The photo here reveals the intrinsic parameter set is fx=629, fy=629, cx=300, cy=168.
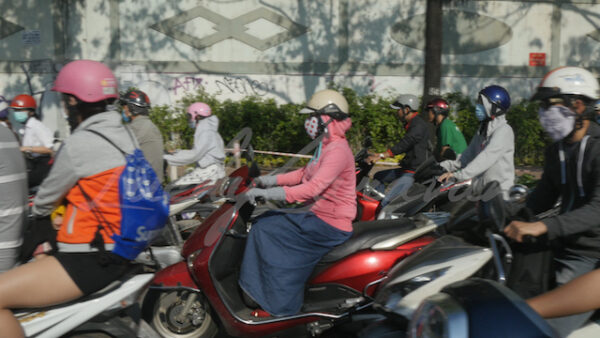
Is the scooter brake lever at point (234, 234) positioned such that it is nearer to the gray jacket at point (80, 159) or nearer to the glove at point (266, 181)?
the glove at point (266, 181)

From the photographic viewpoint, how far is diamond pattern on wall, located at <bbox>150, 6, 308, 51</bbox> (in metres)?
15.9

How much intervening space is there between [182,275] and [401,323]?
70.5 inches

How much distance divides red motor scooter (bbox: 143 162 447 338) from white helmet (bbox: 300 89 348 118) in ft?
2.22

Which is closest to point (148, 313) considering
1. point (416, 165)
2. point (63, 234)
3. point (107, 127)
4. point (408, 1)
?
point (63, 234)

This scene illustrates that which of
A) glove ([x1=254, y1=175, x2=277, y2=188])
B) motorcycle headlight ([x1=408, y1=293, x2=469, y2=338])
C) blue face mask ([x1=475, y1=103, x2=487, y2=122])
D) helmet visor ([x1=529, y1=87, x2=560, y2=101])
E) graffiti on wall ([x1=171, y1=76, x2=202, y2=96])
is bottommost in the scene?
motorcycle headlight ([x1=408, y1=293, x2=469, y2=338])

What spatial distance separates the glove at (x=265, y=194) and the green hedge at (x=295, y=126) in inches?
396

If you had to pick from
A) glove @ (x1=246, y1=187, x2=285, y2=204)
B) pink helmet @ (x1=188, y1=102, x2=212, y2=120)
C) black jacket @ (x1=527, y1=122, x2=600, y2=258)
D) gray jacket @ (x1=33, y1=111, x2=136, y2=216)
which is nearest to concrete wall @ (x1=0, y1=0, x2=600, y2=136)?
pink helmet @ (x1=188, y1=102, x2=212, y2=120)

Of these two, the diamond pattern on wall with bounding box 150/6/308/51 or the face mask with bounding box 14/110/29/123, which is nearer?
the face mask with bounding box 14/110/29/123

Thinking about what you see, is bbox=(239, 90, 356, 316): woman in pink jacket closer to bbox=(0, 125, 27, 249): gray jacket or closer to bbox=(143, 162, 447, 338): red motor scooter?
bbox=(143, 162, 447, 338): red motor scooter

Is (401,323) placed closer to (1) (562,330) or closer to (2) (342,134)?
(1) (562,330)

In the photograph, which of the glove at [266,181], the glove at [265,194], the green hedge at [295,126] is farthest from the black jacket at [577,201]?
the green hedge at [295,126]

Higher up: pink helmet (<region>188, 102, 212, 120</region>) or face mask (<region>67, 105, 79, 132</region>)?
face mask (<region>67, 105, 79, 132</region>)

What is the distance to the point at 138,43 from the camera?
1588cm

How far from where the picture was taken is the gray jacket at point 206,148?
7.05m
